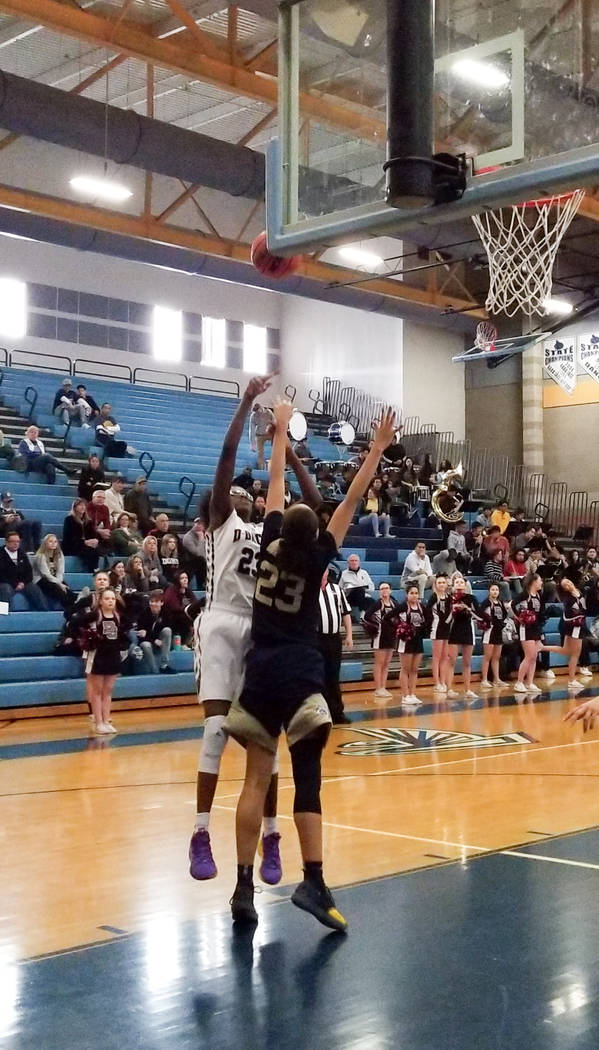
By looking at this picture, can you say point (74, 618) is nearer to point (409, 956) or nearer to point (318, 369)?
point (409, 956)

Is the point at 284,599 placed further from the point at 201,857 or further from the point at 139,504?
the point at 139,504

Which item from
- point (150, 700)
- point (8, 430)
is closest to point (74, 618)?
point (150, 700)

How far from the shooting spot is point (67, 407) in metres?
21.5

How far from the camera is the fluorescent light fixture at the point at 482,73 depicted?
601 centimetres

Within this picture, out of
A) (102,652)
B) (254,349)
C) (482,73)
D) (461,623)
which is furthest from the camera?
(254,349)

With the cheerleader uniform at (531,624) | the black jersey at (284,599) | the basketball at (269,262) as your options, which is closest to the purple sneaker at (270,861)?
the black jersey at (284,599)

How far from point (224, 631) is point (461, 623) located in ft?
36.1

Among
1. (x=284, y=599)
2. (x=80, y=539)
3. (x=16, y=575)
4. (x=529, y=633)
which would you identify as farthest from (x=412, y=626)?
(x=284, y=599)

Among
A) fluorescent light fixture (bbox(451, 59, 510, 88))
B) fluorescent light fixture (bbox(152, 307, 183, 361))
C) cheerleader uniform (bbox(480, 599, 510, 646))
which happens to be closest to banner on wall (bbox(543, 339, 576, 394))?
fluorescent light fixture (bbox(152, 307, 183, 361))

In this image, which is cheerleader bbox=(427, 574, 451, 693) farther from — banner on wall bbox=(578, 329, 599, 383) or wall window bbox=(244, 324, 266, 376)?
wall window bbox=(244, 324, 266, 376)

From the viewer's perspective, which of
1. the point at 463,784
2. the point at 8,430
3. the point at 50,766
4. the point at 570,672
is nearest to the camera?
the point at 463,784

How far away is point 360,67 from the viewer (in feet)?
20.4

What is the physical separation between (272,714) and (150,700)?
9.20 meters

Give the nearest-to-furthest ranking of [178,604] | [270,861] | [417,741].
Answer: [270,861]
[417,741]
[178,604]
